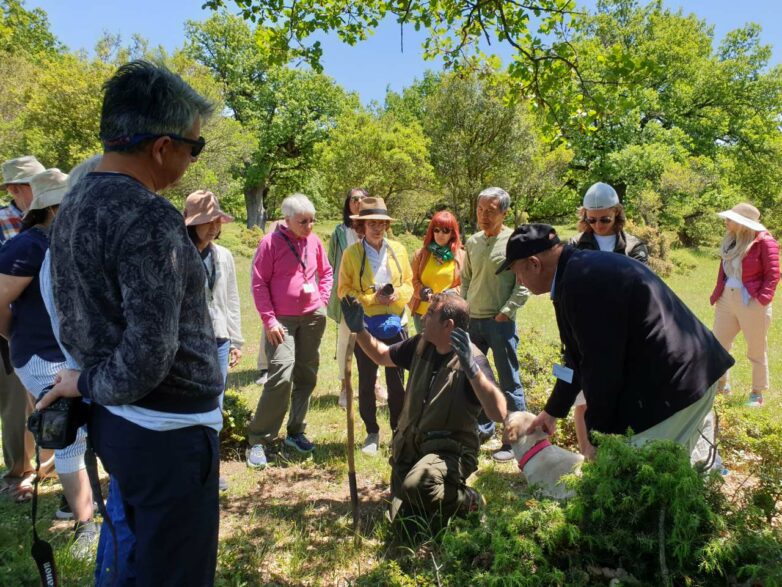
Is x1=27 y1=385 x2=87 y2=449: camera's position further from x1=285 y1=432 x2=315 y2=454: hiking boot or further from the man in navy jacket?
x1=285 y1=432 x2=315 y2=454: hiking boot

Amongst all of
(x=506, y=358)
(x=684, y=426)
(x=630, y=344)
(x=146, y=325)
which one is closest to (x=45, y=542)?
(x=146, y=325)

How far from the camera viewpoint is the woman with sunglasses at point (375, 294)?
462 centimetres

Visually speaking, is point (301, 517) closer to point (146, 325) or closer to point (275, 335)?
point (275, 335)

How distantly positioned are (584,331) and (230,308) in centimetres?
290

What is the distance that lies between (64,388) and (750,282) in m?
6.71

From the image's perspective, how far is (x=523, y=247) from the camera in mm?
2625

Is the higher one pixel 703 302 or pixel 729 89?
pixel 729 89

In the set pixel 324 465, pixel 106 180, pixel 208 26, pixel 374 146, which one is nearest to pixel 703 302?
pixel 324 465

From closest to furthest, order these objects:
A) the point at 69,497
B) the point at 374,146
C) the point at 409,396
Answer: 1. the point at 69,497
2. the point at 409,396
3. the point at 374,146

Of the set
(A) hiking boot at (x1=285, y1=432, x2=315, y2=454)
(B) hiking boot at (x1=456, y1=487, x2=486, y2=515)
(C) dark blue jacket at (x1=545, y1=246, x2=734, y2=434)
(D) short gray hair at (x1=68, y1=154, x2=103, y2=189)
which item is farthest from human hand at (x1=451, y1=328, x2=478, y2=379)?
(A) hiking boot at (x1=285, y1=432, x2=315, y2=454)

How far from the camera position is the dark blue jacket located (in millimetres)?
2375

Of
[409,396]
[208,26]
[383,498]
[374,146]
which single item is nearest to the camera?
[409,396]

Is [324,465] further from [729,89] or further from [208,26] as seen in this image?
[208,26]

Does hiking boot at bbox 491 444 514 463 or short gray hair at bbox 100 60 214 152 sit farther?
hiking boot at bbox 491 444 514 463
